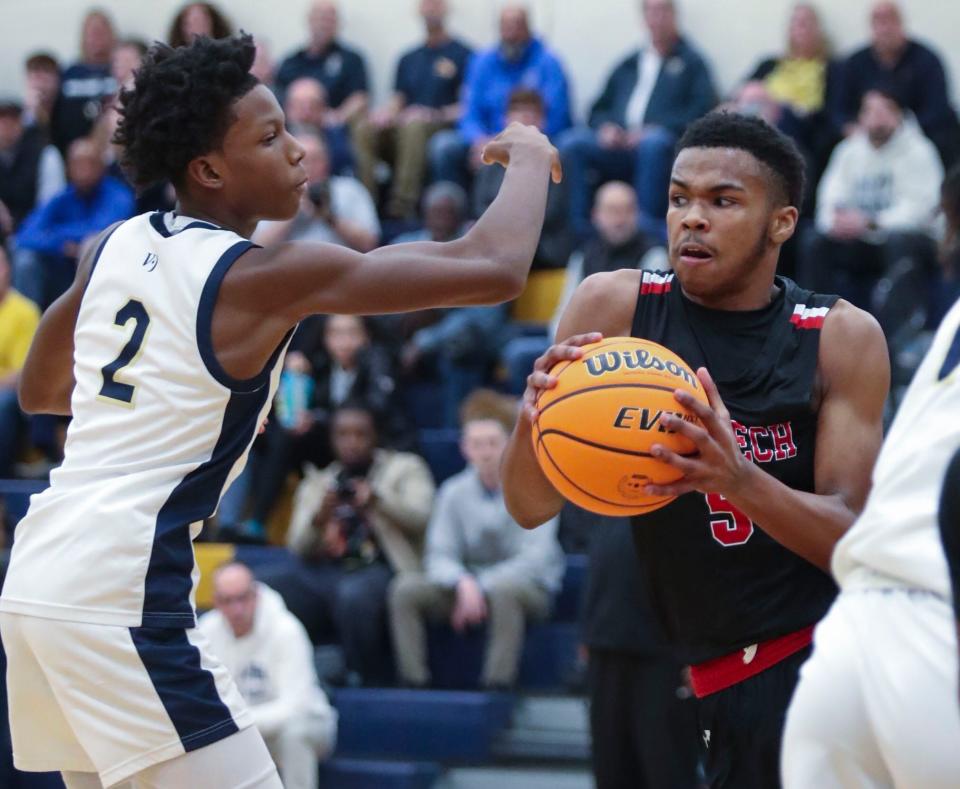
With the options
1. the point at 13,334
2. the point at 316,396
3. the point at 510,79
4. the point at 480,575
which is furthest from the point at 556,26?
the point at 480,575

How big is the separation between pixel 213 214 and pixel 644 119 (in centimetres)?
795

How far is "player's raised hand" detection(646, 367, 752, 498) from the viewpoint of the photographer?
3.12 metres

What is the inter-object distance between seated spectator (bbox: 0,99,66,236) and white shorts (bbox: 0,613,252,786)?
911cm

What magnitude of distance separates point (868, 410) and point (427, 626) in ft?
16.0

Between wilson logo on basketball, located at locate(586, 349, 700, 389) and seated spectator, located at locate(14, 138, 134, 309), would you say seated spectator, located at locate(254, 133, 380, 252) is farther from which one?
wilson logo on basketball, located at locate(586, 349, 700, 389)

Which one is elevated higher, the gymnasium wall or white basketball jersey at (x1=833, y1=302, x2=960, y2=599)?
the gymnasium wall

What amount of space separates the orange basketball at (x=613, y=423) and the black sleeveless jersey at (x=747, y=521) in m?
0.28

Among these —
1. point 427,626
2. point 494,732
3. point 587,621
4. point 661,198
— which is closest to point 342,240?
point 661,198

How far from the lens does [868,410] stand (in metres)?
Result: 3.54

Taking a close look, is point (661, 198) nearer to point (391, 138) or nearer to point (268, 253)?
point (391, 138)

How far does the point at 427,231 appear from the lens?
10.3m

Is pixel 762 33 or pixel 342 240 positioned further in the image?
pixel 762 33

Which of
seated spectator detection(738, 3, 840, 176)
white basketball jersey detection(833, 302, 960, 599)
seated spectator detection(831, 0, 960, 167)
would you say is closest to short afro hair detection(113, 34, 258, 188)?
white basketball jersey detection(833, 302, 960, 599)

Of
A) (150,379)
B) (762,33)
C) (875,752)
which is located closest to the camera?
(875,752)
